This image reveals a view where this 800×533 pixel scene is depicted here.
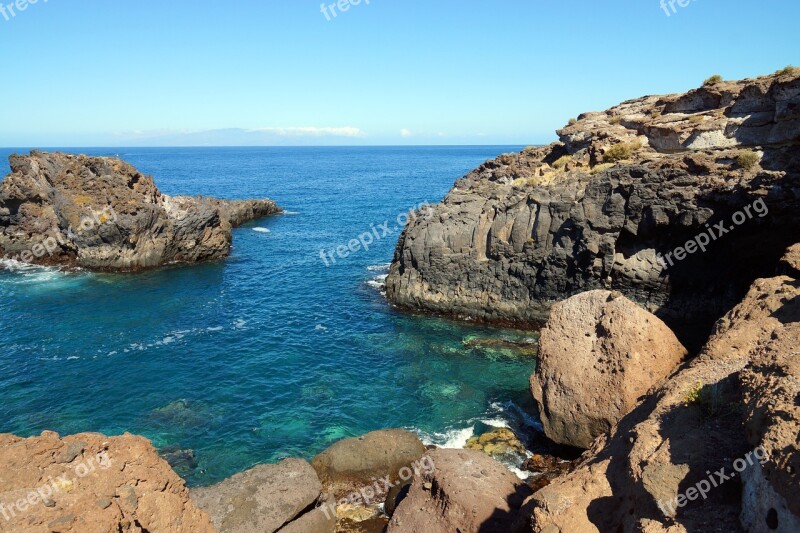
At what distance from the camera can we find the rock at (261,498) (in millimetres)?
17625

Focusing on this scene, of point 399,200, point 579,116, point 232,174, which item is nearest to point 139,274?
point 579,116

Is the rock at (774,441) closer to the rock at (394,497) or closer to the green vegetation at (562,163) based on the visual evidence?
the rock at (394,497)

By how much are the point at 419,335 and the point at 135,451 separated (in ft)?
93.0

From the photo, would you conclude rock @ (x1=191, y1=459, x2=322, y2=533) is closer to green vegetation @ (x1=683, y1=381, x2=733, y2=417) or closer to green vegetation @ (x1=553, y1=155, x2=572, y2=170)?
green vegetation @ (x1=683, y1=381, x2=733, y2=417)

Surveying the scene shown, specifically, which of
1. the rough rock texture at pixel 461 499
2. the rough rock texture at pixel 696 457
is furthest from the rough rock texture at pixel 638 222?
the rough rock texture at pixel 461 499

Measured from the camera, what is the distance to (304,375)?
32.8 metres

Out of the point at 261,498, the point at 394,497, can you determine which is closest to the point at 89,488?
the point at 261,498

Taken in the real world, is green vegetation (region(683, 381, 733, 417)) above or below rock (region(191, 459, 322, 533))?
above

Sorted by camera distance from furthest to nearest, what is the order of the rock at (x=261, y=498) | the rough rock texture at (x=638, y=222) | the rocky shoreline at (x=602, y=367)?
the rough rock texture at (x=638, y=222) → the rock at (x=261, y=498) → the rocky shoreline at (x=602, y=367)

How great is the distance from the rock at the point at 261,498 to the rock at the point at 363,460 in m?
2.19

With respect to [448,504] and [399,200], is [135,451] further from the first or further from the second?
[399,200]

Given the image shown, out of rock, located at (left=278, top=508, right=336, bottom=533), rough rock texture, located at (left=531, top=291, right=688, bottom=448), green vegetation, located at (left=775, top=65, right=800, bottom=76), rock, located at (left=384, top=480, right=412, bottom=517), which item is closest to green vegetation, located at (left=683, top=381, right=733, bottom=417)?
rough rock texture, located at (left=531, top=291, right=688, bottom=448)

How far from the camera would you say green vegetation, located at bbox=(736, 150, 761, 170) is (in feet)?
103

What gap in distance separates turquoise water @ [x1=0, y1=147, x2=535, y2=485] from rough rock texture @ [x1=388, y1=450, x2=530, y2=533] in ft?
26.6
